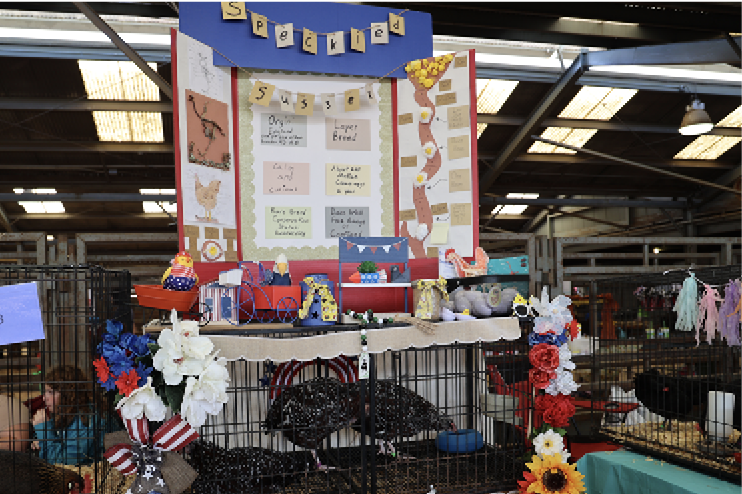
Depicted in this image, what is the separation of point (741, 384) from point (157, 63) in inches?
245

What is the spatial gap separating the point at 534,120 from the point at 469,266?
5.34 metres

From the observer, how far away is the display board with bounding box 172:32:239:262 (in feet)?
11.8

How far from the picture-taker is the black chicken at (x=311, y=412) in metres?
3.13

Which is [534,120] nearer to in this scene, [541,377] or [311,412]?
[541,377]

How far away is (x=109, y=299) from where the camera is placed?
9.43ft

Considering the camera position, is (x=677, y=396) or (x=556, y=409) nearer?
(x=556, y=409)

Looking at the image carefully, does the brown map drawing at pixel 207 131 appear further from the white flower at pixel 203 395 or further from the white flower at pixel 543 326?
the white flower at pixel 543 326

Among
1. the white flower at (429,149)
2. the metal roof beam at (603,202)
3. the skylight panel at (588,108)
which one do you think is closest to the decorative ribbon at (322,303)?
the white flower at (429,149)

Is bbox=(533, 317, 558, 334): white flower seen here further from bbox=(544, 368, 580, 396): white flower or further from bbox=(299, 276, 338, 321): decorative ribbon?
bbox=(299, 276, 338, 321): decorative ribbon

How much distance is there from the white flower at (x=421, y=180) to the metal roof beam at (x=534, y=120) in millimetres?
3622

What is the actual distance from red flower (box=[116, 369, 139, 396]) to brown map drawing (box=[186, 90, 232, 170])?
172 cm

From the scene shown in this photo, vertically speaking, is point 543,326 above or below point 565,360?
above

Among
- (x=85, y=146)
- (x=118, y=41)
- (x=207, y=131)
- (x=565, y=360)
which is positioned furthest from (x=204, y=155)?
(x=85, y=146)

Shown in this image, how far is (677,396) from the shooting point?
134 inches
